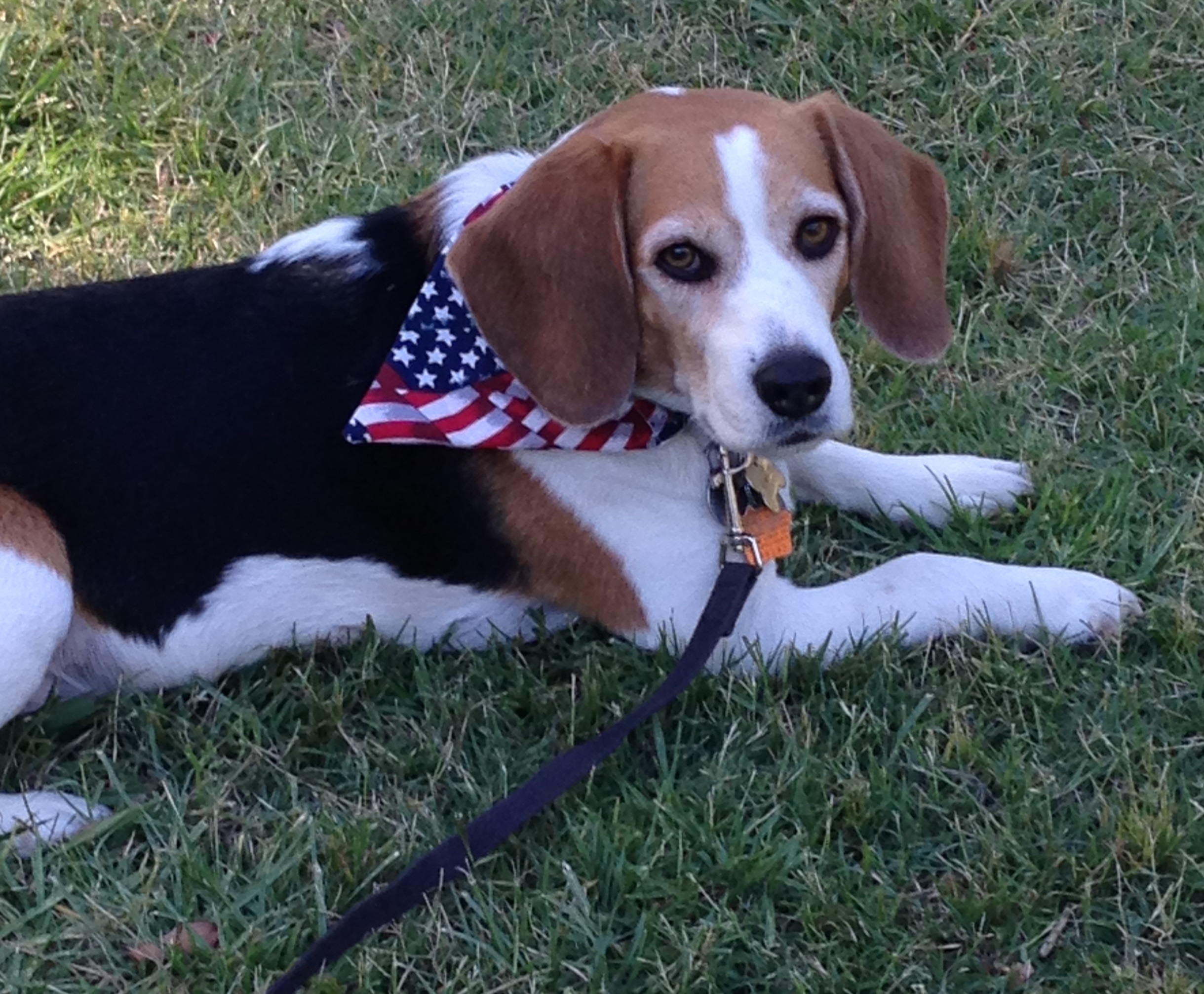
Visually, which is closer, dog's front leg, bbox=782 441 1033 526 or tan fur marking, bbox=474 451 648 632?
tan fur marking, bbox=474 451 648 632

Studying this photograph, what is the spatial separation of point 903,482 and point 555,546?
109cm

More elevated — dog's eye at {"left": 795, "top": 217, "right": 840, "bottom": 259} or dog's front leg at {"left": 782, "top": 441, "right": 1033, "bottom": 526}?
dog's eye at {"left": 795, "top": 217, "right": 840, "bottom": 259}

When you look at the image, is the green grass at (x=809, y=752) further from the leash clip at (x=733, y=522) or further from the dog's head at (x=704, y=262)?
the dog's head at (x=704, y=262)

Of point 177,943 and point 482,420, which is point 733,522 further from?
point 177,943

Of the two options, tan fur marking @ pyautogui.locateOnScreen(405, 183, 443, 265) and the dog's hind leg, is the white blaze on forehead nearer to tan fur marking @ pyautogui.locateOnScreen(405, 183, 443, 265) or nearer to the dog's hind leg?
tan fur marking @ pyautogui.locateOnScreen(405, 183, 443, 265)

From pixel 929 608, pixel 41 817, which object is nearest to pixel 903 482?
pixel 929 608

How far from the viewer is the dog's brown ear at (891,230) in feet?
10.6

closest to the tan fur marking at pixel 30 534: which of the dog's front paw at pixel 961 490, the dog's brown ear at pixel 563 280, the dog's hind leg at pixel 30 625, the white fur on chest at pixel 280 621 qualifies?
the dog's hind leg at pixel 30 625

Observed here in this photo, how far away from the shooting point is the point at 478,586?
3.66 m

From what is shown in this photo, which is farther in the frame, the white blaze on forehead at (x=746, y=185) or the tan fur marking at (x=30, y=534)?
the tan fur marking at (x=30, y=534)

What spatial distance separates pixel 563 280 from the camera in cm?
310

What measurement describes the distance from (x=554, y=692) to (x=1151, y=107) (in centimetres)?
352

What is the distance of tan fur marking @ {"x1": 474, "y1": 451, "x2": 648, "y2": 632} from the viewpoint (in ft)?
11.5

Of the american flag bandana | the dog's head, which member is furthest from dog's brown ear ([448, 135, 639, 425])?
the american flag bandana
